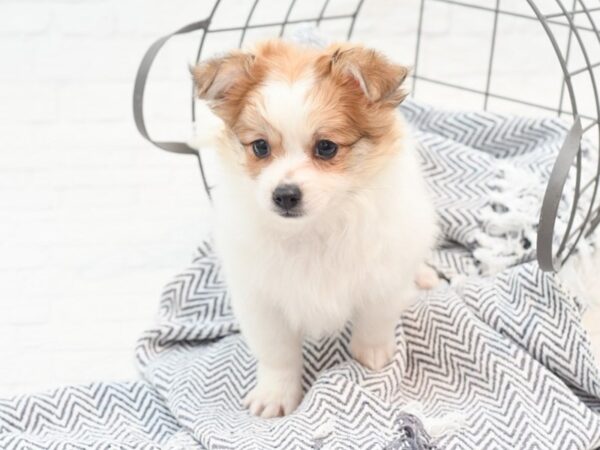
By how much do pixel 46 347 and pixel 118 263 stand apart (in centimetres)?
40

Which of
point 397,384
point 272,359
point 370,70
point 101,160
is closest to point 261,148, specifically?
point 370,70

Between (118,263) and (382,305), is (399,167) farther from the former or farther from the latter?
(118,263)

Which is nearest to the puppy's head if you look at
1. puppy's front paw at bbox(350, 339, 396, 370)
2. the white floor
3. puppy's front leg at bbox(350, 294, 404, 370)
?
puppy's front leg at bbox(350, 294, 404, 370)

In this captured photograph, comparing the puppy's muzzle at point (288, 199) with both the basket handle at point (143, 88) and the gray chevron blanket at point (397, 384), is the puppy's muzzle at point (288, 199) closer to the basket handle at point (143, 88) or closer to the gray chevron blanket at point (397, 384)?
the gray chevron blanket at point (397, 384)

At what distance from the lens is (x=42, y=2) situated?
3641mm

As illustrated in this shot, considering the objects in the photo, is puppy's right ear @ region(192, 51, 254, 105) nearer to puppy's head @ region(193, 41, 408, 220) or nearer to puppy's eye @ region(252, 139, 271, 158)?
puppy's head @ region(193, 41, 408, 220)

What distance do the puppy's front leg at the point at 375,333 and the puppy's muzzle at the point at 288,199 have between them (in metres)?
0.35

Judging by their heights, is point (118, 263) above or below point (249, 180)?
below

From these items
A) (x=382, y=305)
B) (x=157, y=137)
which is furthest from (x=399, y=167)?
(x=157, y=137)

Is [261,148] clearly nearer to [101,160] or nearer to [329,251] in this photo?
[329,251]

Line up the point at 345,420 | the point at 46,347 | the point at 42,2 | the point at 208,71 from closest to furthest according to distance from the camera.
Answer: the point at 208,71
the point at 345,420
the point at 46,347
the point at 42,2

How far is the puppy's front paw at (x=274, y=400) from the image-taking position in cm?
206

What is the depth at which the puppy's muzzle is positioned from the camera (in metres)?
1.73

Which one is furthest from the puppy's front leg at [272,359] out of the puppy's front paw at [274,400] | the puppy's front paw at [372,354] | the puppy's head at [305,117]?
the puppy's head at [305,117]
